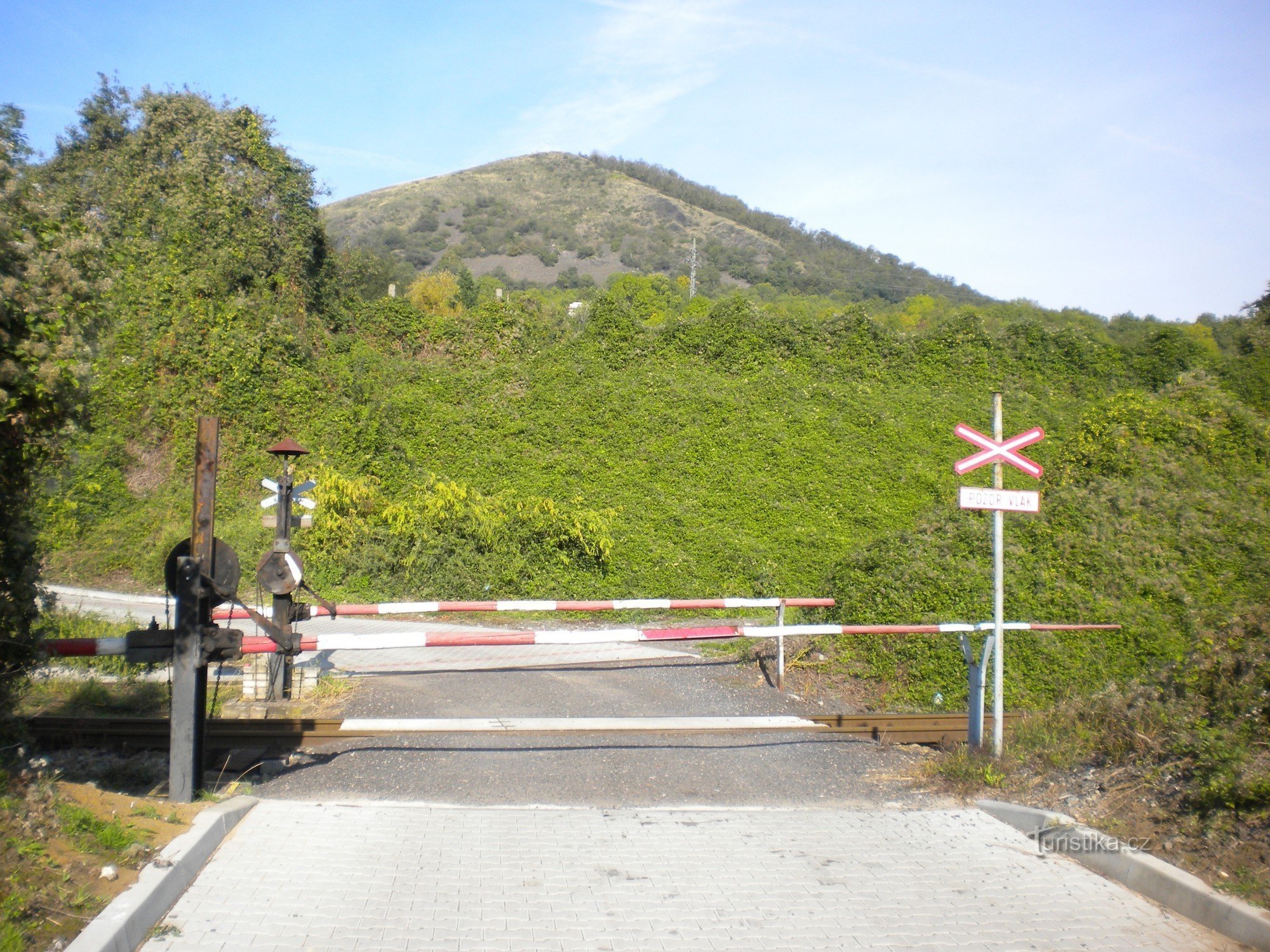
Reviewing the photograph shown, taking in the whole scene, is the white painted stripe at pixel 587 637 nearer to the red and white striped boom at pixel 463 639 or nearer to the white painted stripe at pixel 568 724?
the red and white striped boom at pixel 463 639

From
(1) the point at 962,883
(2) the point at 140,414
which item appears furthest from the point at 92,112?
(1) the point at 962,883

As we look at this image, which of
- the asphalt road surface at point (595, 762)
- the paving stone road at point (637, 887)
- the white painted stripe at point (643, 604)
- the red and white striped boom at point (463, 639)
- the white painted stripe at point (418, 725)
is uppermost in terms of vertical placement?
the white painted stripe at point (643, 604)

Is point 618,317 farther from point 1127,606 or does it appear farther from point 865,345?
point 1127,606

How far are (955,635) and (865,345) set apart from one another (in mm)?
14955

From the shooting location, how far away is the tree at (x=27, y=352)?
14.6 feet

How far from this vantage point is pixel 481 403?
20.8 metres

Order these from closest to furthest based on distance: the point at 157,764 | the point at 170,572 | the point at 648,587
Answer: the point at 170,572, the point at 157,764, the point at 648,587

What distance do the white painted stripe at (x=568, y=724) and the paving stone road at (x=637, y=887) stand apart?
68.3 inches

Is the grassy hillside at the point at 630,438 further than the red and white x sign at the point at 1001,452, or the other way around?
the grassy hillside at the point at 630,438

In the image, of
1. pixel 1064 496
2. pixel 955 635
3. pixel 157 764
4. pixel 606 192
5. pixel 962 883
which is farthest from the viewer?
pixel 606 192

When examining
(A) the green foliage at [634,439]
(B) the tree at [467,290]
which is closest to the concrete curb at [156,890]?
(A) the green foliage at [634,439]

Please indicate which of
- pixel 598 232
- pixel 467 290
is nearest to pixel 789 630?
pixel 467 290

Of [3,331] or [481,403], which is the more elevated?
[481,403]

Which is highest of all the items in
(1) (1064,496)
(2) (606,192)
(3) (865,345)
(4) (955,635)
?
(2) (606,192)
